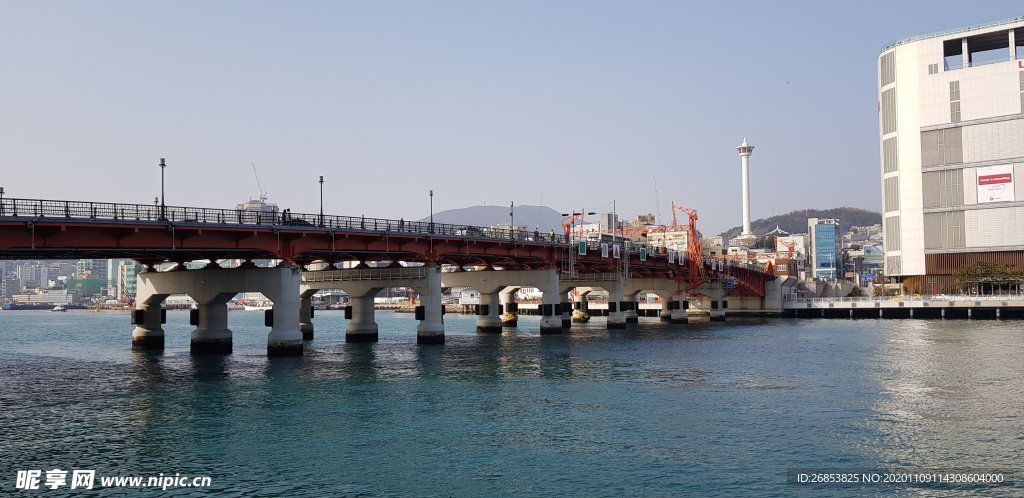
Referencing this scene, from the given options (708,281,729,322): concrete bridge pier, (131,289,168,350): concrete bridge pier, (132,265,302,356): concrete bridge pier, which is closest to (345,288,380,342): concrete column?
(132,265,302,356): concrete bridge pier

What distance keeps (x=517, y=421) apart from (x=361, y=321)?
69328mm

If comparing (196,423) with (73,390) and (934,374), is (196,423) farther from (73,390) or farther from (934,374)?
(934,374)

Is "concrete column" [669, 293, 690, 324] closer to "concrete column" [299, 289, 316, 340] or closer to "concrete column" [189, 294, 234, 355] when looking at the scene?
"concrete column" [299, 289, 316, 340]

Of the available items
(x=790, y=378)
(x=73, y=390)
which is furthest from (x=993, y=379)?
(x=73, y=390)

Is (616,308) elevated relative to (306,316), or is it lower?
lower

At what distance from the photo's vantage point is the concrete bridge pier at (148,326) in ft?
312

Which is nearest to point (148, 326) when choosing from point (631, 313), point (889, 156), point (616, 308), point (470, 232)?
point (470, 232)

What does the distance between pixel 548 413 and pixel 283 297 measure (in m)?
40.1

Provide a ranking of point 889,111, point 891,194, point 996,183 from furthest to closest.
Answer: point 889,111, point 891,194, point 996,183

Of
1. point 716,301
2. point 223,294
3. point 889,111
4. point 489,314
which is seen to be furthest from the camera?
point 716,301

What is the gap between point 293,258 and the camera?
8119 cm

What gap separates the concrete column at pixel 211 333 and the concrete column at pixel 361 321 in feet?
74.5

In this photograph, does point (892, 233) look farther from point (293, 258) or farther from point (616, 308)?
point (293, 258)

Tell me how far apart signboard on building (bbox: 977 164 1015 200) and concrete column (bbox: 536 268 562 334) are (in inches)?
4128
